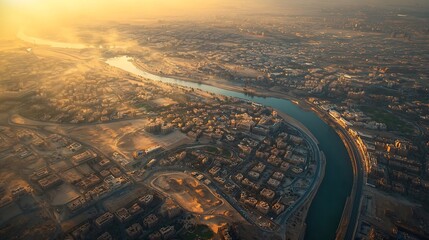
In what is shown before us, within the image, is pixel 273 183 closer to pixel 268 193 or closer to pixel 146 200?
pixel 268 193

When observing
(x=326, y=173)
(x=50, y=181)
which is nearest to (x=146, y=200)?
(x=50, y=181)

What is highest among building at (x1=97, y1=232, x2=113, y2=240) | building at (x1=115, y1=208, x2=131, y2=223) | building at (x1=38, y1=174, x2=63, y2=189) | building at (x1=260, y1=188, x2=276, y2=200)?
building at (x1=260, y1=188, x2=276, y2=200)

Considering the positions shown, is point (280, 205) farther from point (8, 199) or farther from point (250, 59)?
point (250, 59)

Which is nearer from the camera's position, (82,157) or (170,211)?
(170,211)

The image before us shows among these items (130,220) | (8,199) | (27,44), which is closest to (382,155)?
(130,220)

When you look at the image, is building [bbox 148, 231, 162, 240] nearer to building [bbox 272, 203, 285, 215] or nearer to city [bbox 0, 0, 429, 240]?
city [bbox 0, 0, 429, 240]

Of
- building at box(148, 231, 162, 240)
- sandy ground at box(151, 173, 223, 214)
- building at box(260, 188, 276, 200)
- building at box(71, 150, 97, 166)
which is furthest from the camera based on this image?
building at box(71, 150, 97, 166)

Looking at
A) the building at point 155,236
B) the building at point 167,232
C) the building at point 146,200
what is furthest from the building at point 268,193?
the building at point 146,200

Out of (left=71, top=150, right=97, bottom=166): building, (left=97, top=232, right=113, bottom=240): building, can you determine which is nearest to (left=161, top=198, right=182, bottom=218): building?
(left=97, top=232, right=113, bottom=240): building
